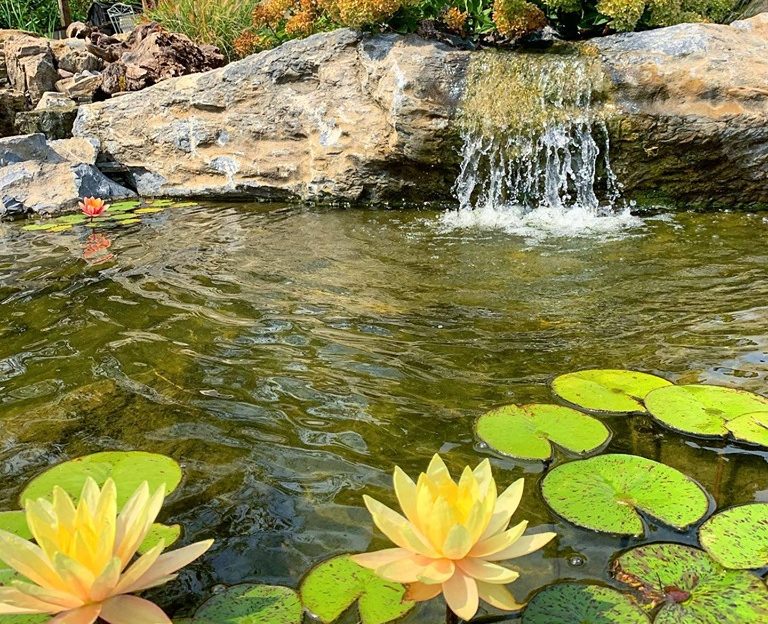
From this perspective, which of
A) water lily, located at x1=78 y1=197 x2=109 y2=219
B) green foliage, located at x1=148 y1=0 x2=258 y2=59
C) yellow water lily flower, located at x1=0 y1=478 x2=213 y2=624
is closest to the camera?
yellow water lily flower, located at x1=0 y1=478 x2=213 y2=624

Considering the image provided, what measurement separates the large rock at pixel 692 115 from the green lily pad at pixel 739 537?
12.9 feet

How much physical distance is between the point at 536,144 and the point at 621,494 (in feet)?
13.0

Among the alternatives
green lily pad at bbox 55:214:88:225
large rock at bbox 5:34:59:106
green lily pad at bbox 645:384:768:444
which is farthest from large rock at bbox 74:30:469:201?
green lily pad at bbox 645:384:768:444

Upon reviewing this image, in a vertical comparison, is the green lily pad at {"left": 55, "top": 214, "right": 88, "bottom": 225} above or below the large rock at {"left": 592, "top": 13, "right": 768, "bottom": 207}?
below

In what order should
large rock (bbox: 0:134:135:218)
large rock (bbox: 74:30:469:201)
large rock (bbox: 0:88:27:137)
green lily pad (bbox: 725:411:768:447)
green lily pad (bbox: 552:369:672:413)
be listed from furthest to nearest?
1. large rock (bbox: 0:88:27:137)
2. large rock (bbox: 0:134:135:218)
3. large rock (bbox: 74:30:469:201)
4. green lily pad (bbox: 552:369:672:413)
5. green lily pad (bbox: 725:411:768:447)

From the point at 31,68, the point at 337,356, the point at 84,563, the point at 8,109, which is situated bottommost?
the point at 337,356

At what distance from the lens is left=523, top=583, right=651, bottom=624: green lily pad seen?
1208 mm

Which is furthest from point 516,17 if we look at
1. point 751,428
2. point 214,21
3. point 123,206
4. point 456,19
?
point 214,21

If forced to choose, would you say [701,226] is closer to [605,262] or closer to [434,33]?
[605,262]

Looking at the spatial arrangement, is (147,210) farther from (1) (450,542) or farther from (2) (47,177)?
(1) (450,542)

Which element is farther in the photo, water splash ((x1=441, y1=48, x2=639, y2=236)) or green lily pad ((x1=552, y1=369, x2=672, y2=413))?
water splash ((x1=441, y1=48, x2=639, y2=236))

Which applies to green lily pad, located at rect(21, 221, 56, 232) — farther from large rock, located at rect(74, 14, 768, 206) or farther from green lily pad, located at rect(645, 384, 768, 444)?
green lily pad, located at rect(645, 384, 768, 444)

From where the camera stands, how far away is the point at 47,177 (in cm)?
612

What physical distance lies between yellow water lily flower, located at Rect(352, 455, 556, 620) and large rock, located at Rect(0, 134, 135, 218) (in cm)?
579
